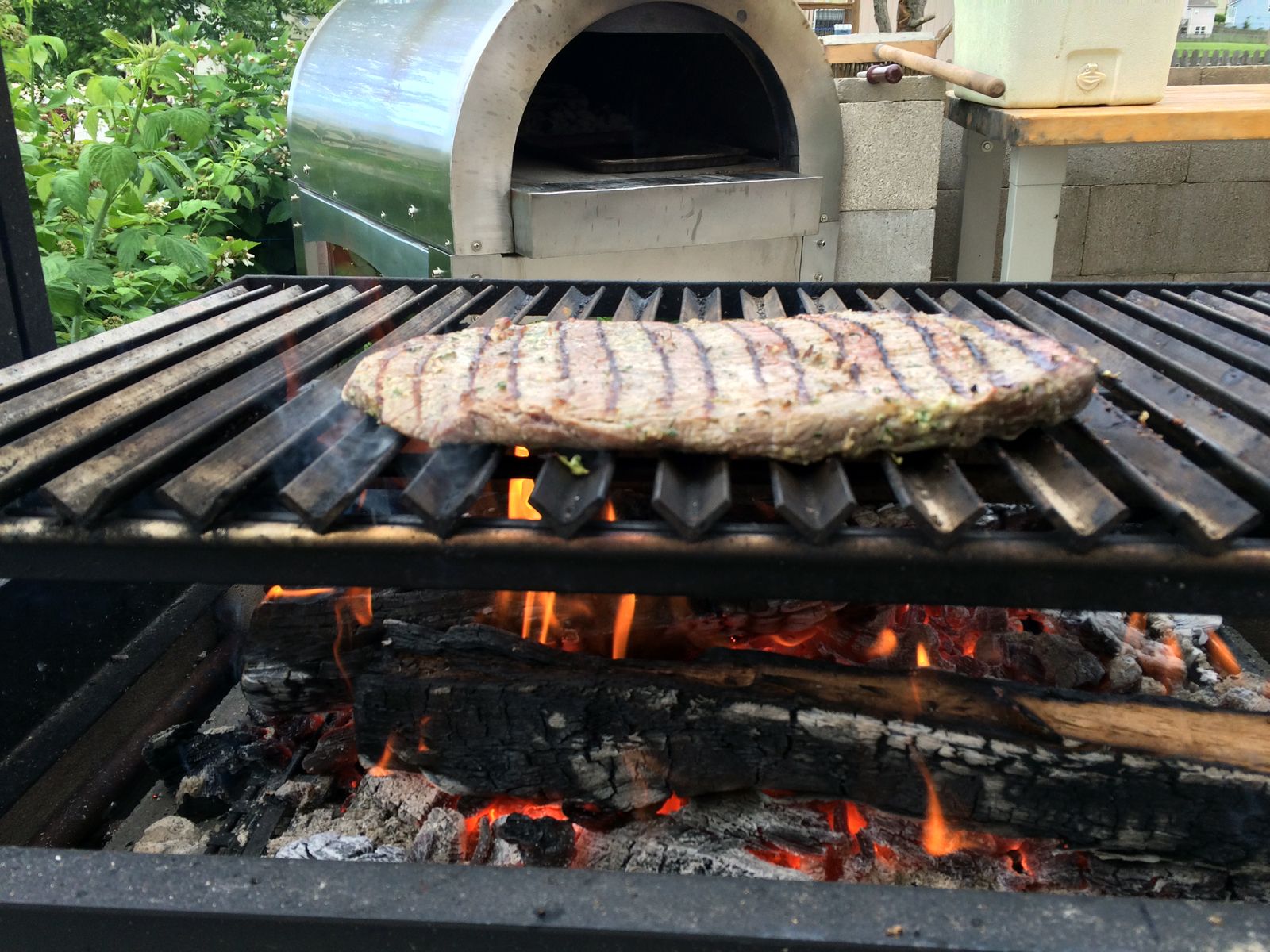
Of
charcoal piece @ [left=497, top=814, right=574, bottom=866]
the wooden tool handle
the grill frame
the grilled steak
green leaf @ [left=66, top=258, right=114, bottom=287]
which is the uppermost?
the wooden tool handle

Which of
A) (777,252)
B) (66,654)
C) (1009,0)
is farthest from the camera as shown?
(777,252)

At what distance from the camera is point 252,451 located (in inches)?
73.2

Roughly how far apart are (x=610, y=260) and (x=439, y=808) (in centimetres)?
299

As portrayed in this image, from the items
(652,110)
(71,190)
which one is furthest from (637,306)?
(652,110)

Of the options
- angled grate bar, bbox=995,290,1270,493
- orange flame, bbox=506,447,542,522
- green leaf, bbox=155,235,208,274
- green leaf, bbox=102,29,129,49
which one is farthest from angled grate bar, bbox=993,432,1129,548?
green leaf, bbox=102,29,129,49

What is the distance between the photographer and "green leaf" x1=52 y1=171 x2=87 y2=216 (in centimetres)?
419

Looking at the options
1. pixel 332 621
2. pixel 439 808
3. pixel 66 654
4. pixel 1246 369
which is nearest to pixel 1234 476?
pixel 1246 369

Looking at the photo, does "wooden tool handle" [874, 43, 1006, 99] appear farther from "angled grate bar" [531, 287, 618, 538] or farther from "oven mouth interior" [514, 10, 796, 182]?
"angled grate bar" [531, 287, 618, 538]

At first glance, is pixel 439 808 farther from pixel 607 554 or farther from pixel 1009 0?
pixel 1009 0

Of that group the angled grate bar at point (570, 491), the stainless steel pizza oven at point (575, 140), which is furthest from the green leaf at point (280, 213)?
the angled grate bar at point (570, 491)

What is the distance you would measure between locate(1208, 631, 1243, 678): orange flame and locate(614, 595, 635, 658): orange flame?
1.85m

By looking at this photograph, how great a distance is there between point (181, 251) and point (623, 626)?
3374 millimetres

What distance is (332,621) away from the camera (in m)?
2.70

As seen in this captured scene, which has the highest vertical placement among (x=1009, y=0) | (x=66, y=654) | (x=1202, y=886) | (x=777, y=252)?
(x=1009, y=0)
